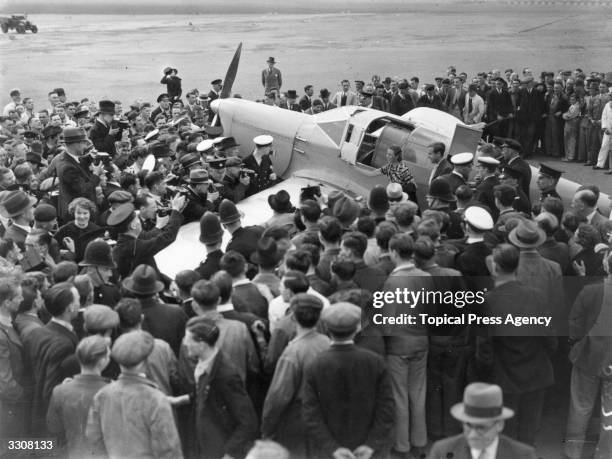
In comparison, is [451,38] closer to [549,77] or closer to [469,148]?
[549,77]

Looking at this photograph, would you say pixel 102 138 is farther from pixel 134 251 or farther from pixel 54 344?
pixel 54 344

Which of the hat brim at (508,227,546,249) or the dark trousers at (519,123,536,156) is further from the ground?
the hat brim at (508,227,546,249)

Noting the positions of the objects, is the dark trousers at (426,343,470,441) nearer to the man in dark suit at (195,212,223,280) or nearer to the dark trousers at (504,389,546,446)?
the dark trousers at (504,389,546,446)

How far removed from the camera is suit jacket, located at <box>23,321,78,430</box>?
15.5 feet

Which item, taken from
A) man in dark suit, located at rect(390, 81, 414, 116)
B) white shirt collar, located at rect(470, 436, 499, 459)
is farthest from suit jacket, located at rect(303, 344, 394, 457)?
man in dark suit, located at rect(390, 81, 414, 116)

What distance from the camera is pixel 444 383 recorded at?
5.58 metres

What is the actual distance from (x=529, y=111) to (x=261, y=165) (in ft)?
26.4

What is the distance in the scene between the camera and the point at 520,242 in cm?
578

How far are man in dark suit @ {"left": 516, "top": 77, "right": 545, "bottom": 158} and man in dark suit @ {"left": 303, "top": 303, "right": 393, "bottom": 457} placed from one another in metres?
12.9

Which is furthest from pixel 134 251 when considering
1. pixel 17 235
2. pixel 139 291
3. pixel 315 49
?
pixel 315 49

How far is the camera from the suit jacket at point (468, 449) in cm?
359

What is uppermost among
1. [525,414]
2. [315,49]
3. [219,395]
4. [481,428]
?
[481,428]

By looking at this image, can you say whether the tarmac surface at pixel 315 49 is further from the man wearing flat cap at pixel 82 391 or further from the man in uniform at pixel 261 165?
the man wearing flat cap at pixel 82 391

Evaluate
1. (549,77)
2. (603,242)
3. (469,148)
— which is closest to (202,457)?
(603,242)
